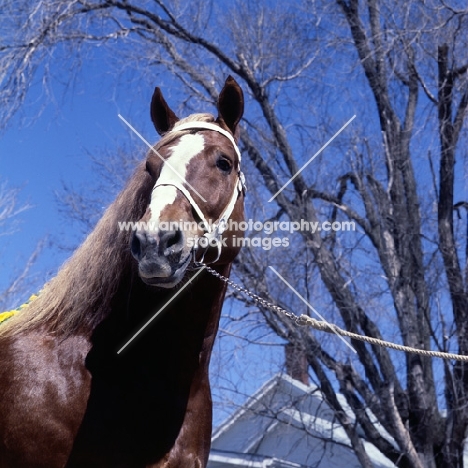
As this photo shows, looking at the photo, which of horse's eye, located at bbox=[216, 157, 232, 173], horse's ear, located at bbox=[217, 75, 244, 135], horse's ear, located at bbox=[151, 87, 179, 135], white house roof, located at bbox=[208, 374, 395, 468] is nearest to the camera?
horse's eye, located at bbox=[216, 157, 232, 173]

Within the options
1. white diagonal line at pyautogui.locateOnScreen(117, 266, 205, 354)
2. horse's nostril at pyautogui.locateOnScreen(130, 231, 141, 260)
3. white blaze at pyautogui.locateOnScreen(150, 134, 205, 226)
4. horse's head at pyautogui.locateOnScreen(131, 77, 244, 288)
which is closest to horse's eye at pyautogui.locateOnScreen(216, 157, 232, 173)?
horse's head at pyautogui.locateOnScreen(131, 77, 244, 288)

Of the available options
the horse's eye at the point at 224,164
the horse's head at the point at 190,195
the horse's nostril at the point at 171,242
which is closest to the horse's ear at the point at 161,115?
the horse's head at the point at 190,195

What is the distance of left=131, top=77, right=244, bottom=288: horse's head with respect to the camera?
9.09ft

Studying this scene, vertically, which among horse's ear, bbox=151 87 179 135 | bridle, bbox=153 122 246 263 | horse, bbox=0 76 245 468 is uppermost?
horse's ear, bbox=151 87 179 135

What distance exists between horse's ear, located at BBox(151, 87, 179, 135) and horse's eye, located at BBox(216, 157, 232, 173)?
539 mm

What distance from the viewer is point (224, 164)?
10.9 ft

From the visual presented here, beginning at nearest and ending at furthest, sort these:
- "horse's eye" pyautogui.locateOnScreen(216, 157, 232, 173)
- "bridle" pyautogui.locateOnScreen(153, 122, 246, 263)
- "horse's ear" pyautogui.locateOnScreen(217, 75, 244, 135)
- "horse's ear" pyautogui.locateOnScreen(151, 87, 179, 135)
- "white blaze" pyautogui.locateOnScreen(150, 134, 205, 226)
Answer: "white blaze" pyautogui.locateOnScreen(150, 134, 205, 226) < "bridle" pyautogui.locateOnScreen(153, 122, 246, 263) < "horse's eye" pyautogui.locateOnScreen(216, 157, 232, 173) < "horse's ear" pyautogui.locateOnScreen(217, 75, 244, 135) < "horse's ear" pyautogui.locateOnScreen(151, 87, 179, 135)

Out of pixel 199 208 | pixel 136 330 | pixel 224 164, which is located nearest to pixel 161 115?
pixel 224 164

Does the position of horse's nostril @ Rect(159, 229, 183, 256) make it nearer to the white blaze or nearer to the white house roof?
the white blaze

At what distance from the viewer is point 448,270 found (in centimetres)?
990

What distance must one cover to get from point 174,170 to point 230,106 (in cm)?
69

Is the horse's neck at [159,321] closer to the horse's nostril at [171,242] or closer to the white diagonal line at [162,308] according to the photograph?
the white diagonal line at [162,308]

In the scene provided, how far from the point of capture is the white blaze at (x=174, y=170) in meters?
2.90

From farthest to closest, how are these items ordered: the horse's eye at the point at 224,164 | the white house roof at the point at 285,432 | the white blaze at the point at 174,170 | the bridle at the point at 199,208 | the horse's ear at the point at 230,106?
1. the white house roof at the point at 285,432
2. the horse's ear at the point at 230,106
3. the horse's eye at the point at 224,164
4. the bridle at the point at 199,208
5. the white blaze at the point at 174,170
